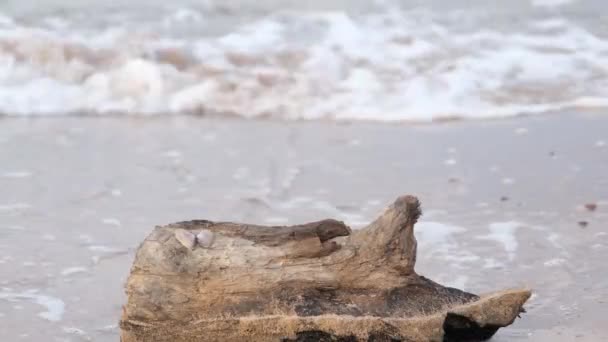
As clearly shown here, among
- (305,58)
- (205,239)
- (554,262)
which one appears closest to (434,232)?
(554,262)

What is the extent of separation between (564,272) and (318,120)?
2692mm

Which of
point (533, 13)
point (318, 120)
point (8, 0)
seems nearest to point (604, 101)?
point (318, 120)

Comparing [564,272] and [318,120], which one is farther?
[318,120]

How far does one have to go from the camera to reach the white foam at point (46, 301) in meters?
2.73

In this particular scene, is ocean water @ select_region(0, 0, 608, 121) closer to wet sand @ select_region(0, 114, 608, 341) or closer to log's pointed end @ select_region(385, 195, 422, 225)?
wet sand @ select_region(0, 114, 608, 341)

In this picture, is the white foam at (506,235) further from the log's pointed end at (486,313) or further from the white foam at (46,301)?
the white foam at (46,301)

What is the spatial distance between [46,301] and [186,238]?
887 mm

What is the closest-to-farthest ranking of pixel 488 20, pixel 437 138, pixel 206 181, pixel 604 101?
1. pixel 206 181
2. pixel 437 138
3. pixel 604 101
4. pixel 488 20

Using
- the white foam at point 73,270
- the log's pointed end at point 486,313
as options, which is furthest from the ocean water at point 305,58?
the log's pointed end at point 486,313

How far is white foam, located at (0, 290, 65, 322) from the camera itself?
2.73m

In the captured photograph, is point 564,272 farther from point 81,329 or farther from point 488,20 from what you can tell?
point 488,20

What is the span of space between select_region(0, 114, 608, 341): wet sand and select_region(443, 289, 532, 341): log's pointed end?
197 millimetres

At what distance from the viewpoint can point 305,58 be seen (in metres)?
6.54

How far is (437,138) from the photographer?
4957mm
